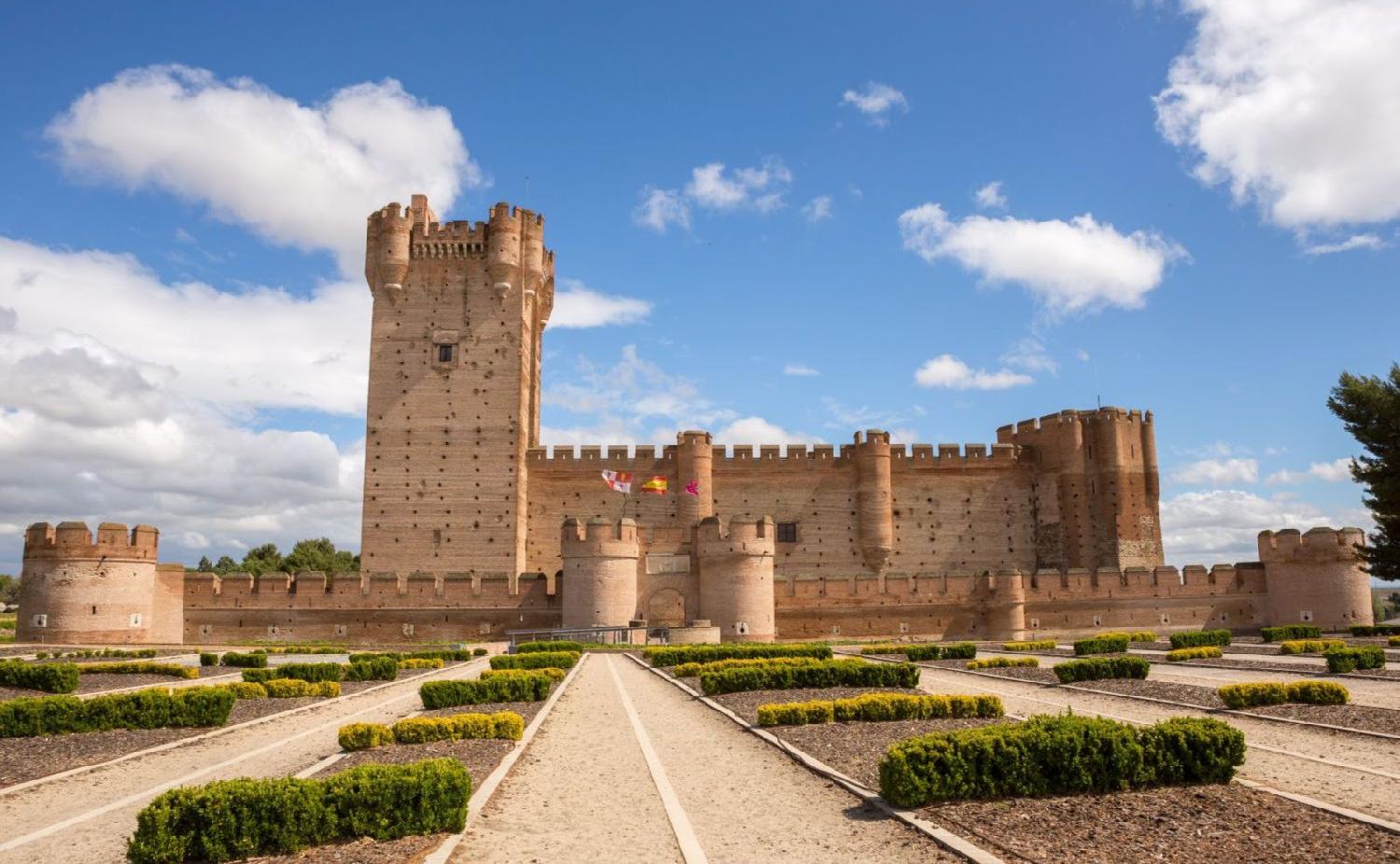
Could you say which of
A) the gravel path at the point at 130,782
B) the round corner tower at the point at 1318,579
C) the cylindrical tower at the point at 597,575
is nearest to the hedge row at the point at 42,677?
the gravel path at the point at 130,782

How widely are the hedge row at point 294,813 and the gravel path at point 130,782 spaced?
2.99ft

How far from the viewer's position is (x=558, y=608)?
34375mm

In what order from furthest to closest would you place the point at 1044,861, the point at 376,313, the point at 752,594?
the point at 376,313
the point at 752,594
the point at 1044,861

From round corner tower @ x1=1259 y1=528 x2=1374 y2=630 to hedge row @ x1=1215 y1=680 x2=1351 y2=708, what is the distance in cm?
2449

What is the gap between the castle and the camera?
3334 cm

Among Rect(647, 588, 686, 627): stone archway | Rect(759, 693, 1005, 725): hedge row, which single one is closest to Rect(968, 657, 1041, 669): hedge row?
Rect(759, 693, 1005, 725): hedge row

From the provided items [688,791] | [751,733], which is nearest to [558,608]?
[751,733]

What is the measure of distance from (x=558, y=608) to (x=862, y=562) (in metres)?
15.2

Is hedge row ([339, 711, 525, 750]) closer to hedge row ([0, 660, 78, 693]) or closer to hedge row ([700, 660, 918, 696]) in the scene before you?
hedge row ([700, 660, 918, 696])

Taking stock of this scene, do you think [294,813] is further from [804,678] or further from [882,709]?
[804,678]

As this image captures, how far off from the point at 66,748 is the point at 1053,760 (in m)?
11.1

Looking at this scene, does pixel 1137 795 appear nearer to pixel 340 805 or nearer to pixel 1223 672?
pixel 340 805

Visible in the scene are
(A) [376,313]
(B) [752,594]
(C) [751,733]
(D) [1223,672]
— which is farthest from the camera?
(A) [376,313]

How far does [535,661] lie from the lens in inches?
808
